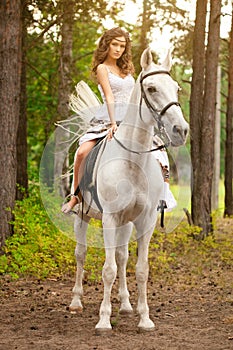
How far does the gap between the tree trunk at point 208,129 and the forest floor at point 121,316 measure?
3767 mm

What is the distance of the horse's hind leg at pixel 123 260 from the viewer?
8.66 meters

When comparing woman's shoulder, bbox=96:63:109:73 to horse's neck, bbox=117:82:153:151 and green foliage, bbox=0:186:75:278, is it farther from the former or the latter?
green foliage, bbox=0:186:75:278

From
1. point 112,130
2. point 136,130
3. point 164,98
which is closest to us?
point 164,98

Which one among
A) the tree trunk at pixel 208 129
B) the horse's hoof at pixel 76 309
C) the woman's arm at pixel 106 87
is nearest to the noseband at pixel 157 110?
the woman's arm at pixel 106 87

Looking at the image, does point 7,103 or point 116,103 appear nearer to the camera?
point 116,103

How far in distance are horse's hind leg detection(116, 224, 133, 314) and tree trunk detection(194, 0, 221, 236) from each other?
6.75 m

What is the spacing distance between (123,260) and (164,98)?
298 cm

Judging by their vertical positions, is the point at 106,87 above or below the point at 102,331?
above

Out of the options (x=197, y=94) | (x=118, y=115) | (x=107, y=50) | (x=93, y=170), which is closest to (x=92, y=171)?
(x=93, y=170)

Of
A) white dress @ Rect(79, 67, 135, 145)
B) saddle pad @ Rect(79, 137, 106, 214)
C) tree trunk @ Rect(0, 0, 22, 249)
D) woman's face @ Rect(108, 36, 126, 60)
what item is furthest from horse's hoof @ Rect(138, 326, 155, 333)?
tree trunk @ Rect(0, 0, 22, 249)

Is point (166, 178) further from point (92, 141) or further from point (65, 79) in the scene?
point (65, 79)

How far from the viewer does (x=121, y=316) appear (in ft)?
28.1

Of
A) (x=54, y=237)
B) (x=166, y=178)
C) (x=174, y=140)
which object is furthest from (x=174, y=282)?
Result: (x=174, y=140)

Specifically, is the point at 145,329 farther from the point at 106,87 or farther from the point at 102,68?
the point at 102,68
